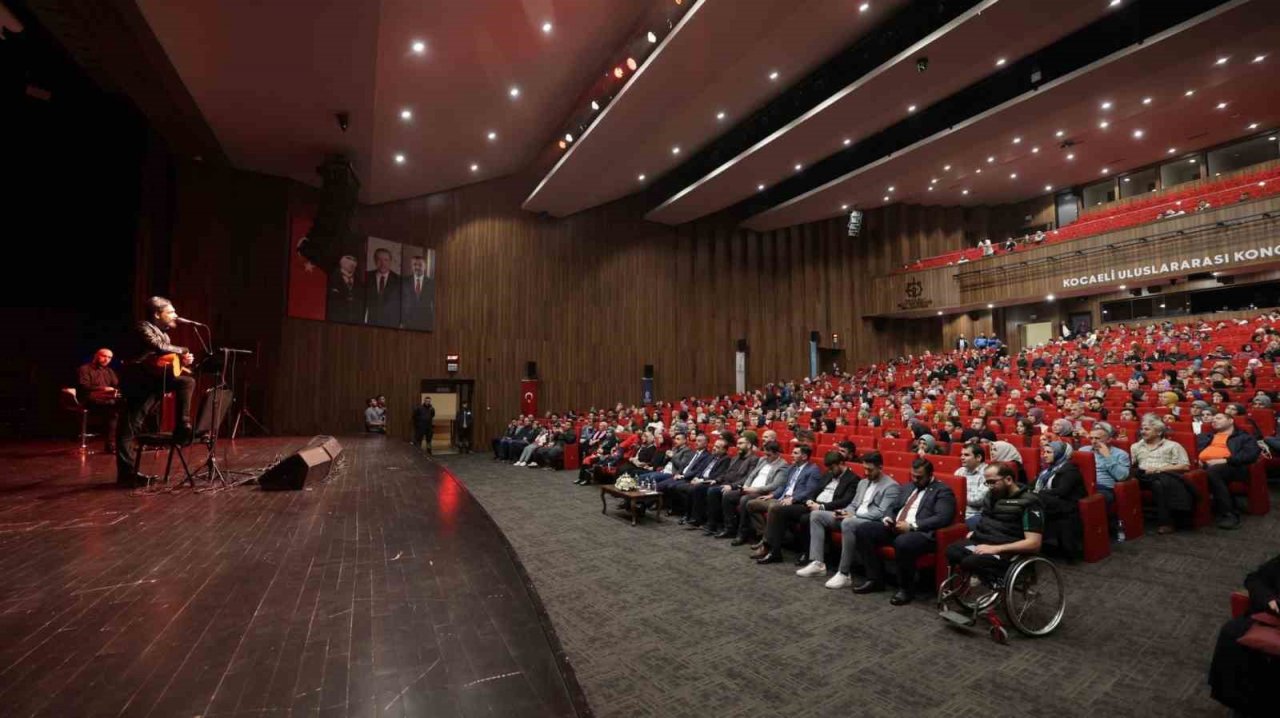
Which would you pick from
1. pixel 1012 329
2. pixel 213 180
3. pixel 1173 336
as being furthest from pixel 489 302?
pixel 1012 329

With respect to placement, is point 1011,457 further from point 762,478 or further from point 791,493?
point 762,478

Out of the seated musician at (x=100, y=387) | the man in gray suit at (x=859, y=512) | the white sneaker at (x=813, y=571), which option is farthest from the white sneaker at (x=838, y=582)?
the seated musician at (x=100, y=387)

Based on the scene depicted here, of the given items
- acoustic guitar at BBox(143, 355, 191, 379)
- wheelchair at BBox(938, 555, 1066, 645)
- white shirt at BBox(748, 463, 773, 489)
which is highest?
acoustic guitar at BBox(143, 355, 191, 379)

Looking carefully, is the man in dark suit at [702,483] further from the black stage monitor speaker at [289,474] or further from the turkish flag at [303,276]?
the turkish flag at [303,276]

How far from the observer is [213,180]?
8.88 m

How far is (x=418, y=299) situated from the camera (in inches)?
448

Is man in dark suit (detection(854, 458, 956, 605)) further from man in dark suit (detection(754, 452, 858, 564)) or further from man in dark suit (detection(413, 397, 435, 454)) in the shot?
man in dark suit (detection(413, 397, 435, 454))

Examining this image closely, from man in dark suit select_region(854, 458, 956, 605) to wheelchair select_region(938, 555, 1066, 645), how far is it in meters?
0.25

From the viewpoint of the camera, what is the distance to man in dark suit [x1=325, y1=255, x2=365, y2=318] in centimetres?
1010

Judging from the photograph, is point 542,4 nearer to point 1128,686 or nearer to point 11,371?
point 1128,686

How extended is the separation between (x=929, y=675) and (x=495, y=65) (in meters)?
8.21

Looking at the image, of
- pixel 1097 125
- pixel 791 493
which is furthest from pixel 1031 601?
pixel 1097 125

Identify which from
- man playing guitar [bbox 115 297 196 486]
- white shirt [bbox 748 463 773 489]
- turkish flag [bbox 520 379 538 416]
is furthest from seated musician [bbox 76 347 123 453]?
turkish flag [bbox 520 379 538 416]

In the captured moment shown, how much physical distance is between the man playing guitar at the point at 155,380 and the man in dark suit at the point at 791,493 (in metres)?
4.20
